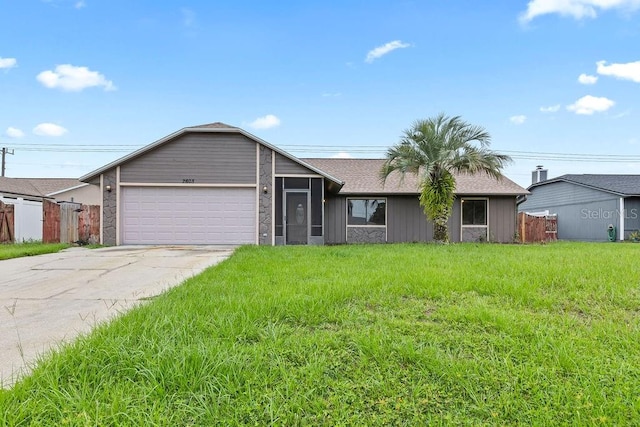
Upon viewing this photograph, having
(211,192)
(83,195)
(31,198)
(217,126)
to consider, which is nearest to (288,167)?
(211,192)

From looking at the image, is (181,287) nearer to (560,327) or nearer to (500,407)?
(500,407)

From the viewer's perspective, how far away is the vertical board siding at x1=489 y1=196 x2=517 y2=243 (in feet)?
51.3

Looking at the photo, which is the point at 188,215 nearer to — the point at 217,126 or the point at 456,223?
the point at 217,126

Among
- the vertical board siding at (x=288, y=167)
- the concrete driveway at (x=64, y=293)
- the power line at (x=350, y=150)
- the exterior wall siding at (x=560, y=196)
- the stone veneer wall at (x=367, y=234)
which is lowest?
the concrete driveway at (x=64, y=293)

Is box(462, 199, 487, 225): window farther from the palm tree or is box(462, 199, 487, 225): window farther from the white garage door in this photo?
the white garage door

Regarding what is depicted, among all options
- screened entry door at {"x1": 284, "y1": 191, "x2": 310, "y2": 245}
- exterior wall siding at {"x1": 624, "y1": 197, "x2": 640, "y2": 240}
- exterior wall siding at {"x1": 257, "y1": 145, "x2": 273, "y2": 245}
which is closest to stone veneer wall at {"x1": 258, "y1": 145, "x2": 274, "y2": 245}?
exterior wall siding at {"x1": 257, "y1": 145, "x2": 273, "y2": 245}

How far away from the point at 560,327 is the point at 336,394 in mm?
2339

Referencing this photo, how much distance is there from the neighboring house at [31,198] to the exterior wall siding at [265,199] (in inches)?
425

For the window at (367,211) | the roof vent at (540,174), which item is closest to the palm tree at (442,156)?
the window at (367,211)

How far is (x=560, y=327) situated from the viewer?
306cm

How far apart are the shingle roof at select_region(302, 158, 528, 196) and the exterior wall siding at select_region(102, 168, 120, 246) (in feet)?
30.1

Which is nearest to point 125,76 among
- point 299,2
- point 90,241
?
point 90,241

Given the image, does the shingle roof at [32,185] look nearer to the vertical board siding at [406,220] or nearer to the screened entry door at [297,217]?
the screened entry door at [297,217]

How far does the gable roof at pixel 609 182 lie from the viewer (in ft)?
58.6
